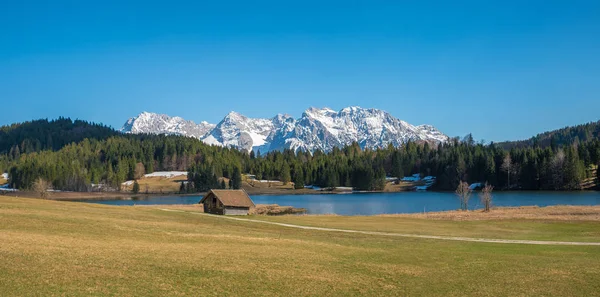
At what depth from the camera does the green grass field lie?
2088 cm

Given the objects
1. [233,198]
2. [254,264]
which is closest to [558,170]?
[233,198]

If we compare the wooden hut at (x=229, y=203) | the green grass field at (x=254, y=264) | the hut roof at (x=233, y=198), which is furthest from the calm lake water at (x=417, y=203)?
the green grass field at (x=254, y=264)

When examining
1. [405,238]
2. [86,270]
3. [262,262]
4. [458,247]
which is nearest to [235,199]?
[405,238]

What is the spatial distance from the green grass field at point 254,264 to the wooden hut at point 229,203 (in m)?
38.6

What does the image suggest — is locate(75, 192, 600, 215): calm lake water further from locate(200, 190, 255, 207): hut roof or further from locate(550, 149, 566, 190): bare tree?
locate(550, 149, 566, 190): bare tree

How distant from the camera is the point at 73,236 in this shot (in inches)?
1246

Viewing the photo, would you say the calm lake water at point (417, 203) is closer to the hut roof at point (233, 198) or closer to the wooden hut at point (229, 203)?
the hut roof at point (233, 198)

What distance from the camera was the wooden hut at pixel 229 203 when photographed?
80.3 m

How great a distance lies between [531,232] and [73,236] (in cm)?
4297

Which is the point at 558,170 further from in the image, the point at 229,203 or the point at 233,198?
the point at 229,203

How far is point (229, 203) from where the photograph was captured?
263 feet

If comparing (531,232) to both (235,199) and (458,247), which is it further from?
(235,199)

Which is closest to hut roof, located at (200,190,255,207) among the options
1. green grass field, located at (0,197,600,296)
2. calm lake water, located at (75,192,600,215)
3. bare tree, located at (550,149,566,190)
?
calm lake water, located at (75,192,600,215)

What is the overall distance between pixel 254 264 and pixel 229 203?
179 ft
